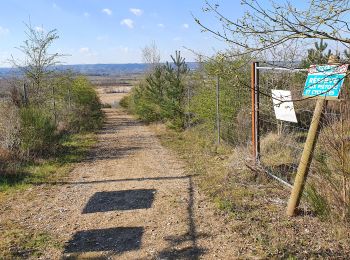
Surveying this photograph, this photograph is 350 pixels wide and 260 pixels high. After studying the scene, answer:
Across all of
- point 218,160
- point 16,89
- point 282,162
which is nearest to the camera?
point 282,162

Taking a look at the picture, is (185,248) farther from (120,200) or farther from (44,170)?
(44,170)

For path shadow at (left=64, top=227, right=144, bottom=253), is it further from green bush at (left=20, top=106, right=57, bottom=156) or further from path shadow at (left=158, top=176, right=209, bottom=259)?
green bush at (left=20, top=106, right=57, bottom=156)

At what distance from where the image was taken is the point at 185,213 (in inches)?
249

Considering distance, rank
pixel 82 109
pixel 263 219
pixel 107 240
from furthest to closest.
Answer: pixel 82 109, pixel 263 219, pixel 107 240

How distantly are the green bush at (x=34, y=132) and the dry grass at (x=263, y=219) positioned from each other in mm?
4350

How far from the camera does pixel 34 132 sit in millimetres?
11062

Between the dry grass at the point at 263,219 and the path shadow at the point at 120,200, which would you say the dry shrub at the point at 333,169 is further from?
the path shadow at the point at 120,200

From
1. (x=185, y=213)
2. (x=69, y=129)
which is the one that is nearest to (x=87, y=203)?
(x=185, y=213)

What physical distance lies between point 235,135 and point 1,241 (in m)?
7.45

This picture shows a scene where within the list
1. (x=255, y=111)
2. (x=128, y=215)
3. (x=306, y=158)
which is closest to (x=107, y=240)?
(x=128, y=215)

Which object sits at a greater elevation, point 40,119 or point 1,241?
point 40,119

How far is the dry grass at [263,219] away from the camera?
15.7ft

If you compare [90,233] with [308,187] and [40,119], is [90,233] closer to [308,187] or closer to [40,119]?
[308,187]

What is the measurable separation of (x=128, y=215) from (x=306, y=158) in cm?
280
